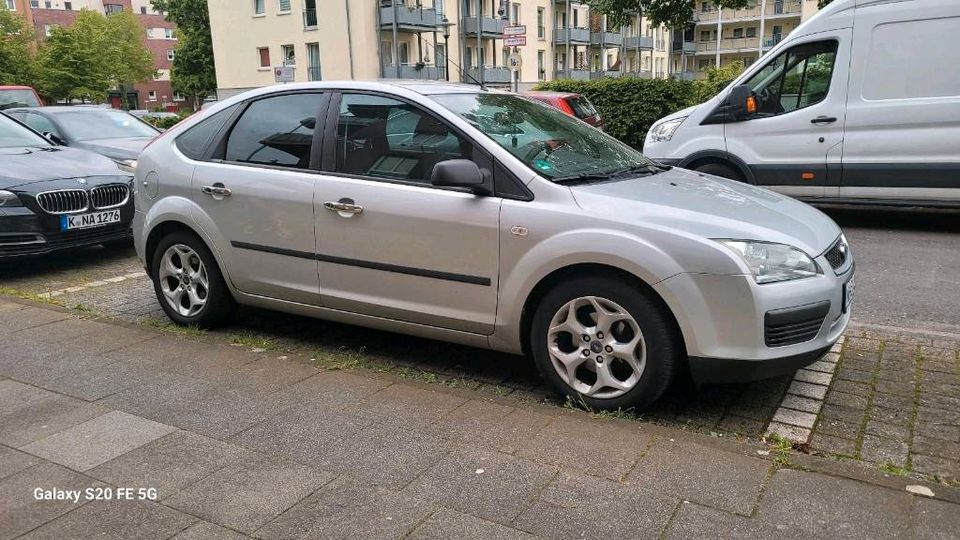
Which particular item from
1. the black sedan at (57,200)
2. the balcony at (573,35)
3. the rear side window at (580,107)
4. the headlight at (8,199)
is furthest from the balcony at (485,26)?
the headlight at (8,199)

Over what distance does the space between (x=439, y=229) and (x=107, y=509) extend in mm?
1988

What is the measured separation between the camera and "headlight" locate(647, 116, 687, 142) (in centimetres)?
929

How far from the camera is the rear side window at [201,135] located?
507 cm

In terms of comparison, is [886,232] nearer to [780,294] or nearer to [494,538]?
[780,294]

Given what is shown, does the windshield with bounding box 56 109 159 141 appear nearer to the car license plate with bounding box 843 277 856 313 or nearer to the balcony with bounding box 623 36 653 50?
the car license plate with bounding box 843 277 856 313

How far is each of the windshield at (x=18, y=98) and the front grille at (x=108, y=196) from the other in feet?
38.4

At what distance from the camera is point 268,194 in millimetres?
4648

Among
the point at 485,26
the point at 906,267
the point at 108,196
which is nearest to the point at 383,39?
the point at 485,26

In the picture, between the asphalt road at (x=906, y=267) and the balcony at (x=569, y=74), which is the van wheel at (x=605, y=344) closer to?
the asphalt road at (x=906, y=267)

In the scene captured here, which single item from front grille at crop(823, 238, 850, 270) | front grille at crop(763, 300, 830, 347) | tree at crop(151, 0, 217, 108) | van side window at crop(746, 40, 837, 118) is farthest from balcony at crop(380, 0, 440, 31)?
front grille at crop(763, 300, 830, 347)

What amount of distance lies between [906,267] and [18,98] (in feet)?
60.3

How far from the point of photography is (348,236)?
173 inches

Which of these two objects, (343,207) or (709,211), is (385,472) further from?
(709,211)

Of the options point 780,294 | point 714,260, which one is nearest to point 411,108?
point 714,260
